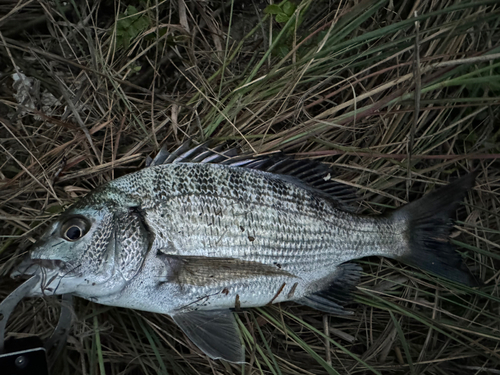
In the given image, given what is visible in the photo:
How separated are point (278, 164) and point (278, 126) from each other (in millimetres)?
378

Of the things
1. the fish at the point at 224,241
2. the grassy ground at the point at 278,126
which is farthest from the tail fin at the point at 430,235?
the grassy ground at the point at 278,126

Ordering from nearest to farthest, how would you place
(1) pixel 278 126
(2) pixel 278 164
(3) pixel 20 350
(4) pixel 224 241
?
(3) pixel 20 350 → (4) pixel 224 241 → (2) pixel 278 164 → (1) pixel 278 126

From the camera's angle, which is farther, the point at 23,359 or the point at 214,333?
the point at 214,333

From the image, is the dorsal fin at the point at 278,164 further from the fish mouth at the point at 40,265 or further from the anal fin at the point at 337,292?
the fish mouth at the point at 40,265

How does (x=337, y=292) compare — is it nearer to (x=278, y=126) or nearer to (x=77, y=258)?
(x=278, y=126)

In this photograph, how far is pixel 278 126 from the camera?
7.71 ft

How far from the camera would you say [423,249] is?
7.04 feet

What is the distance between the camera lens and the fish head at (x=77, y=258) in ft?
5.35

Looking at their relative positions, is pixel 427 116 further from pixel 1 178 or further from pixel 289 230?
pixel 1 178

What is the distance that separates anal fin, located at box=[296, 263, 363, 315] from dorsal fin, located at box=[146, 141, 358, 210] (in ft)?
1.33

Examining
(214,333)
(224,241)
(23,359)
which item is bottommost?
(214,333)

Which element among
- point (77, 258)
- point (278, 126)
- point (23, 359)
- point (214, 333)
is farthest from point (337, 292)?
point (23, 359)

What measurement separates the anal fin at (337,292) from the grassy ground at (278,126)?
126mm

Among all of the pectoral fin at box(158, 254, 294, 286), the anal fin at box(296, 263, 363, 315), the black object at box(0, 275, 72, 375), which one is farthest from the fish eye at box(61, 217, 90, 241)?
the anal fin at box(296, 263, 363, 315)
